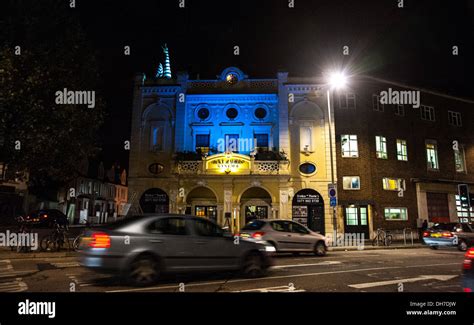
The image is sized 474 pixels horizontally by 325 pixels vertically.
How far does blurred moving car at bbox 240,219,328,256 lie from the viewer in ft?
43.5

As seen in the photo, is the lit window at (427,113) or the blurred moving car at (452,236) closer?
the blurred moving car at (452,236)

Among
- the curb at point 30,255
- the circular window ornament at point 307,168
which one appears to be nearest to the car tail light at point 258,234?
the curb at point 30,255

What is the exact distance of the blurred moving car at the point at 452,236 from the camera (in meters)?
18.4

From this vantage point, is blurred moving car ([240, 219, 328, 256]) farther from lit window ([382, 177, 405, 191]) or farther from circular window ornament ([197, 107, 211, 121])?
circular window ornament ([197, 107, 211, 121])

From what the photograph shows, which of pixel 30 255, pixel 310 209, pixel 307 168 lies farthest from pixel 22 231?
pixel 307 168

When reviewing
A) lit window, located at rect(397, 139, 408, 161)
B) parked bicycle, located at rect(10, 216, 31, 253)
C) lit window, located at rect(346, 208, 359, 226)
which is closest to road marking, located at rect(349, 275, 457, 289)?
parked bicycle, located at rect(10, 216, 31, 253)

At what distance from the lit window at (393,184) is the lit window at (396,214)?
157cm

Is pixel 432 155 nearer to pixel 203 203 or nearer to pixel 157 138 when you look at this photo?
pixel 203 203

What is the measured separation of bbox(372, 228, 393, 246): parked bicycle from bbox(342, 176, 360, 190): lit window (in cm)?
443

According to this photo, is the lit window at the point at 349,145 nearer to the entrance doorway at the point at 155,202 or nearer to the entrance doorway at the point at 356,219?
the entrance doorway at the point at 356,219

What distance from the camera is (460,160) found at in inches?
1164
